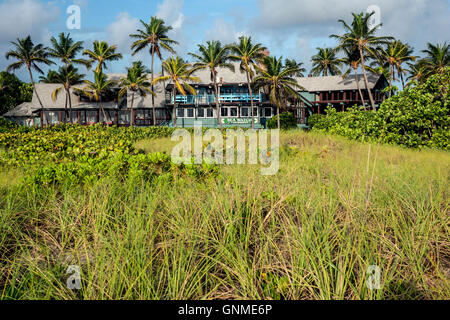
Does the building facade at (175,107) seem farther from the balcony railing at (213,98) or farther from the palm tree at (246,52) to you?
the palm tree at (246,52)

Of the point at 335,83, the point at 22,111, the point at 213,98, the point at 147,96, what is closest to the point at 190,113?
the point at 213,98

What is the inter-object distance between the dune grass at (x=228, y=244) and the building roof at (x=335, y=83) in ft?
156

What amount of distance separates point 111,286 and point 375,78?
52240 millimetres

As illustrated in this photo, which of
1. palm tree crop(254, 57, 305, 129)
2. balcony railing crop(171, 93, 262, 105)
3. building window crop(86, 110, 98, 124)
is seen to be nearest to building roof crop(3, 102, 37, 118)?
building window crop(86, 110, 98, 124)

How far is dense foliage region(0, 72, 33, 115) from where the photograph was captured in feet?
158

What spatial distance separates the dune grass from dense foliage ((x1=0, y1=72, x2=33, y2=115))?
5254cm

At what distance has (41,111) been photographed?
146 ft

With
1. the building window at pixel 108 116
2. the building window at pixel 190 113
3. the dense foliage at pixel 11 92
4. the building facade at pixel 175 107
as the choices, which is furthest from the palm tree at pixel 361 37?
the dense foliage at pixel 11 92

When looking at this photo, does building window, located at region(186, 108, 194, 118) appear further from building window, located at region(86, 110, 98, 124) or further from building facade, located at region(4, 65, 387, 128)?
building window, located at region(86, 110, 98, 124)

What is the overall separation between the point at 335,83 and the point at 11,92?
49.1 meters

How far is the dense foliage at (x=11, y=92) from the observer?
4819 cm
